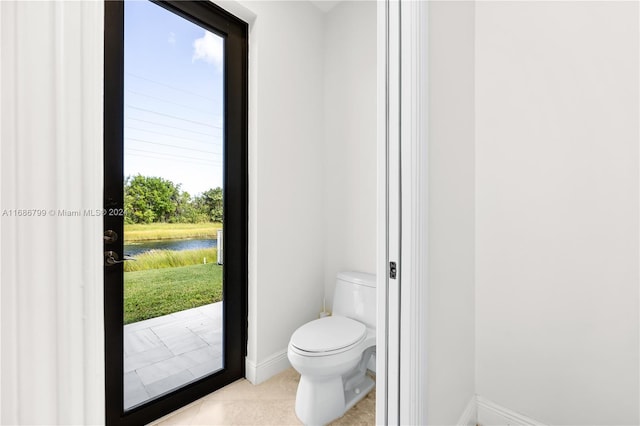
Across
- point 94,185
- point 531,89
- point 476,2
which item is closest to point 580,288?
point 531,89

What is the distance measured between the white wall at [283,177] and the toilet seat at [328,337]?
1.24 ft

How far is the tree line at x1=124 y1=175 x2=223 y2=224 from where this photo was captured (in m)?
1.47

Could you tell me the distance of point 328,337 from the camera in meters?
1.58

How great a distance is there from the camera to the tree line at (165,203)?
4.82ft

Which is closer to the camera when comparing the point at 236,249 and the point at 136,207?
the point at 136,207

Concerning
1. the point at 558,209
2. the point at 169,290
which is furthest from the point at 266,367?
the point at 558,209

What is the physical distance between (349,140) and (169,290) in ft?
4.94

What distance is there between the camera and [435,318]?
3.66 feet

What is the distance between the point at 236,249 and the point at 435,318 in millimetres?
1228

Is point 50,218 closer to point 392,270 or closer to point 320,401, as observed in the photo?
point 392,270

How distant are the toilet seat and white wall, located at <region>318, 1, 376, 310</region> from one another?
18.5 inches

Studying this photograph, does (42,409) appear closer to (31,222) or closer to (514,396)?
(31,222)

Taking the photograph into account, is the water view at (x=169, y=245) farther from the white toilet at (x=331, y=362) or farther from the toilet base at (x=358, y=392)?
the toilet base at (x=358, y=392)

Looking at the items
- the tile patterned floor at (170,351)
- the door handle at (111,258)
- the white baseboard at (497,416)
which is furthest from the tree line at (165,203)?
the white baseboard at (497,416)
